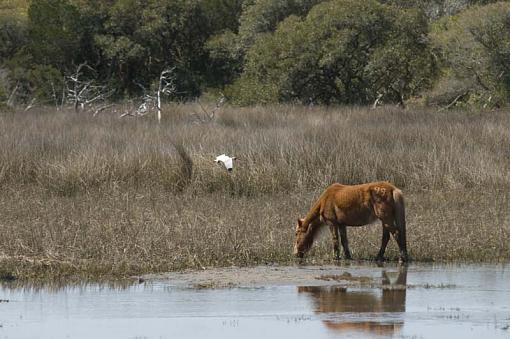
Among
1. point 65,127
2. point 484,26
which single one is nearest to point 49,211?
point 65,127

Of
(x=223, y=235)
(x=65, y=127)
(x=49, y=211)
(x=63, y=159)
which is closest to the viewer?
(x=223, y=235)

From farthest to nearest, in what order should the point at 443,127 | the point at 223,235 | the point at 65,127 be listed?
the point at 65,127
the point at 443,127
the point at 223,235

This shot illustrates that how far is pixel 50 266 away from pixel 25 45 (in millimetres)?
32174

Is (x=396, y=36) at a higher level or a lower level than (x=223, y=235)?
higher

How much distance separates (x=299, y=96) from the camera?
36562mm

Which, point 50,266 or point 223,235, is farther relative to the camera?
point 223,235

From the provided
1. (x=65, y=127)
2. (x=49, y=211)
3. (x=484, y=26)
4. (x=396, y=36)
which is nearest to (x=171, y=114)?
(x=65, y=127)

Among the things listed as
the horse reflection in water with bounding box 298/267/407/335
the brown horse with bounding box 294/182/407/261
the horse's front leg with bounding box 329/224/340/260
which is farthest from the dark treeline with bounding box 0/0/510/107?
the horse reflection in water with bounding box 298/267/407/335

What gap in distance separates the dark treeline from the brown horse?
21.5 meters

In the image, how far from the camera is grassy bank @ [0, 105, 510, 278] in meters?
13.1

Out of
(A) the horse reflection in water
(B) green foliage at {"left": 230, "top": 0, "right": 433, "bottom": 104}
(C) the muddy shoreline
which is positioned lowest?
(C) the muddy shoreline

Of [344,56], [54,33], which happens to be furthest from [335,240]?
[54,33]

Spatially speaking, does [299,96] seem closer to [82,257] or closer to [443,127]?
[443,127]

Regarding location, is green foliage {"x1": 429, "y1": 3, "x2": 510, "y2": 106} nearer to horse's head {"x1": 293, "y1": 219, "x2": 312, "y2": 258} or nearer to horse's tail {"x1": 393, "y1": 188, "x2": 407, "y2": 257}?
horse's head {"x1": 293, "y1": 219, "x2": 312, "y2": 258}
